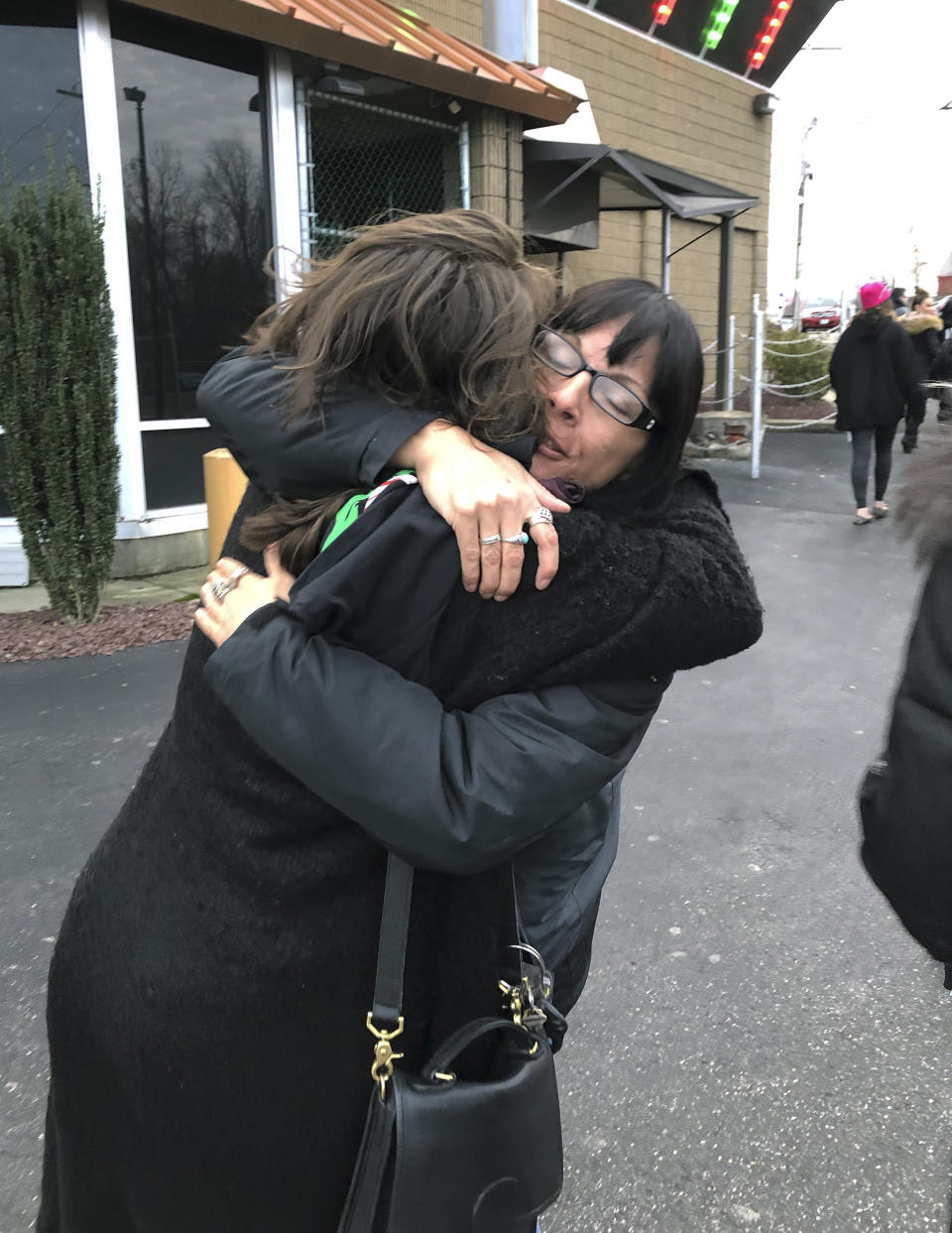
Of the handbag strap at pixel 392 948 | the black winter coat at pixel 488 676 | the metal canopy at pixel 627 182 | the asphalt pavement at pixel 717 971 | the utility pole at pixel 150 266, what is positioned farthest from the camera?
the metal canopy at pixel 627 182

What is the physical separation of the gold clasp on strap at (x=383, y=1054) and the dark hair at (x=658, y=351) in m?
0.73

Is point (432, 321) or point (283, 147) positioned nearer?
point (432, 321)

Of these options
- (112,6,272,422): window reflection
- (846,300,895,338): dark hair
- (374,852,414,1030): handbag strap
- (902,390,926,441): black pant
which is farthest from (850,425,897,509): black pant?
(374,852,414,1030): handbag strap

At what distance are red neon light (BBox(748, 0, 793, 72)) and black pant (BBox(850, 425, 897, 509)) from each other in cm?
901

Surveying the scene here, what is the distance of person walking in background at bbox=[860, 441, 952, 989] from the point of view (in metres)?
1.13

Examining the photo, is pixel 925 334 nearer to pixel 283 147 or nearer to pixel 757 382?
pixel 757 382

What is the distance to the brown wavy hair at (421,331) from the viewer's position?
3.86 feet

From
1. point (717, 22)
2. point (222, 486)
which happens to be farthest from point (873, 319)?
point (717, 22)

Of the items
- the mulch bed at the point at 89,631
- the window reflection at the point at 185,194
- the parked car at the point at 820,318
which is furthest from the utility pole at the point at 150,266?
the parked car at the point at 820,318

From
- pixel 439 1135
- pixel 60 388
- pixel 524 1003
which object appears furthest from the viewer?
pixel 60 388

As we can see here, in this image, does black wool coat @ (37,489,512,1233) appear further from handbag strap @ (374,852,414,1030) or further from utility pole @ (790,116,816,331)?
utility pole @ (790,116,816,331)

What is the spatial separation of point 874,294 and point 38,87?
6.86 metres

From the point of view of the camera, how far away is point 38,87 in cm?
718

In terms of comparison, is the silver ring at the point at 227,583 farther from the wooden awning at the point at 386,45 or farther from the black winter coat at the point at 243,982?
the wooden awning at the point at 386,45
